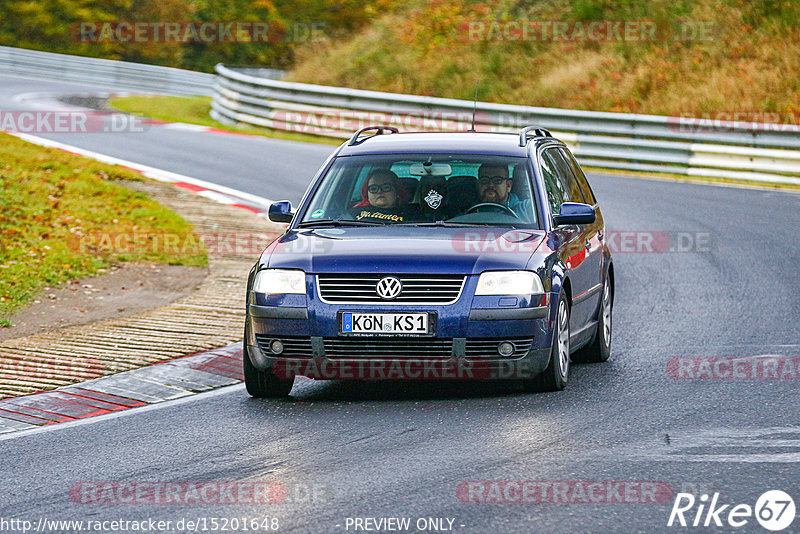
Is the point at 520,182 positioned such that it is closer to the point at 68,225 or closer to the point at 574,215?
the point at 574,215

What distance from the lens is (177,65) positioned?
60219mm

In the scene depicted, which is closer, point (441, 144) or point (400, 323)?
point (400, 323)

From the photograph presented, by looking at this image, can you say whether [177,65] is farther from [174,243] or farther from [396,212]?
[396,212]

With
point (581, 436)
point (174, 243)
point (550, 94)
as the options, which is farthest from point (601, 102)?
point (581, 436)

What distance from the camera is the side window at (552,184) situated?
952 centimetres

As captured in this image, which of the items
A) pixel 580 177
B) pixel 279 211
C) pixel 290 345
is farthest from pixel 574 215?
pixel 290 345

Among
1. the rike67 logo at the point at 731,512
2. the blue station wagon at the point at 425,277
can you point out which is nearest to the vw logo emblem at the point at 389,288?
the blue station wagon at the point at 425,277

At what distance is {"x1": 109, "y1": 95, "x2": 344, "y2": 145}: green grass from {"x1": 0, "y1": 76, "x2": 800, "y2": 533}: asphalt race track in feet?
57.4

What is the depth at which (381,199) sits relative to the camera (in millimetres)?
9320

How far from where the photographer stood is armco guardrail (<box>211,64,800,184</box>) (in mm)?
22359

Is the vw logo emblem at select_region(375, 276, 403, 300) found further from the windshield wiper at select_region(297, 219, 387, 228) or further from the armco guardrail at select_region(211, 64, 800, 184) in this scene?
the armco guardrail at select_region(211, 64, 800, 184)

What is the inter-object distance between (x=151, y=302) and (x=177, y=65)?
162 ft

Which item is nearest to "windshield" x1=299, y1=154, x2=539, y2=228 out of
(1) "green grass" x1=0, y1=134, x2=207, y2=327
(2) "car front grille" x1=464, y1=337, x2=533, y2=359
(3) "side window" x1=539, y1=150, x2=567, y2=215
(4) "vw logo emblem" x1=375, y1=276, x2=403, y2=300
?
(3) "side window" x1=539, y1=150, x2=567, y2=215

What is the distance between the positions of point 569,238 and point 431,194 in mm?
1032
